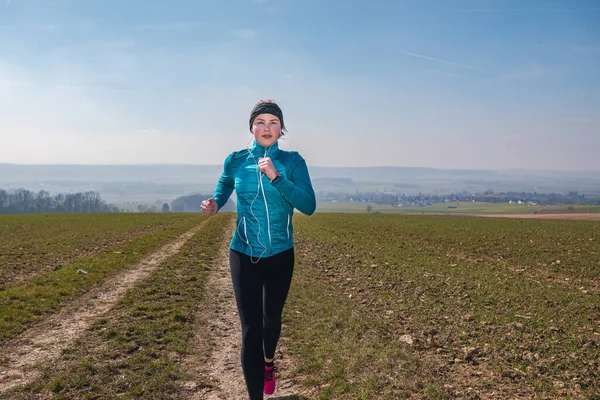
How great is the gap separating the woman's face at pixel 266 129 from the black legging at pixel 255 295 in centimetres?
118

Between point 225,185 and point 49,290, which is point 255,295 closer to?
point 225,185

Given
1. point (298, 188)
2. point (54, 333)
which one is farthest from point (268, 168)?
point (54, 333)

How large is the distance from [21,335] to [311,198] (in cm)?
705

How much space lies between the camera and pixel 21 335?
26.3 feet

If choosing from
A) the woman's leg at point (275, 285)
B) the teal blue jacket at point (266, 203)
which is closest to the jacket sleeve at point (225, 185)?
the teal blue jacket at point (266, 203)

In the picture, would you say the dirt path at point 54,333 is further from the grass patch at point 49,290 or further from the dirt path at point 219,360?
the dirt path at point 219,360

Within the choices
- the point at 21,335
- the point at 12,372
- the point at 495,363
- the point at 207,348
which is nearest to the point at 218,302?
the point at 207,348

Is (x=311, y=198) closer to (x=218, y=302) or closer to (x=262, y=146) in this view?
(x=262, y=146)

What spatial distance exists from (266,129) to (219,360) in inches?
162

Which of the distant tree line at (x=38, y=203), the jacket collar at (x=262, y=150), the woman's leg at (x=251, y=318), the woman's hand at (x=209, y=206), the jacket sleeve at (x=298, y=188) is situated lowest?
the distant tree line at (x=38, y=203)

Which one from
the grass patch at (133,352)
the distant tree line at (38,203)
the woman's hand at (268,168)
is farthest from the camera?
the distant tree line at (38,203)

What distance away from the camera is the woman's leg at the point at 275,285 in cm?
441

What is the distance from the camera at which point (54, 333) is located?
809 centimetres

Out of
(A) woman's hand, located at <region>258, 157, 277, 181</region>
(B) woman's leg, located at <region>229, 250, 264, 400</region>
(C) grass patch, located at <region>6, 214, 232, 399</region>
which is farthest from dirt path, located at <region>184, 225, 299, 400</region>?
(A) woman's hand, located at <region>258, 157, 277, 181</region>
